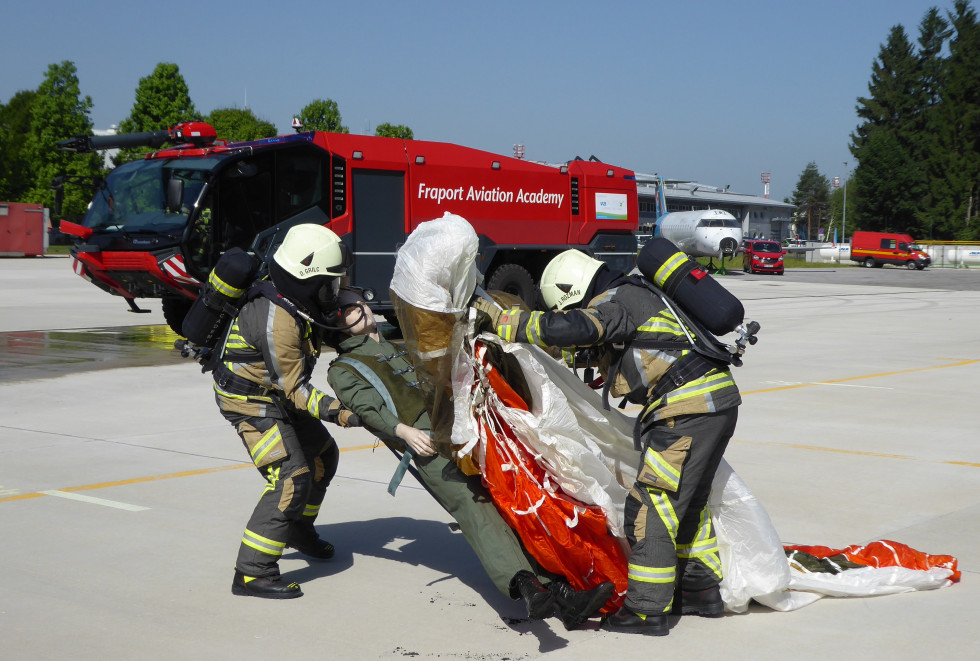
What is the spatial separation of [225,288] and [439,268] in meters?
1.32

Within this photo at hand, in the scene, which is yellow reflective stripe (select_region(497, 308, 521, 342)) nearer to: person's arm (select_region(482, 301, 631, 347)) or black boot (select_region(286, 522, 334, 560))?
person's arm (select_region(482, 301, 631, 347))

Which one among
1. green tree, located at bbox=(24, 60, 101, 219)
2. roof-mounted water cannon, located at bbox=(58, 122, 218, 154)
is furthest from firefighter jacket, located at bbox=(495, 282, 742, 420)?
green tree, located at bbox=(24, 60, 101, 219)

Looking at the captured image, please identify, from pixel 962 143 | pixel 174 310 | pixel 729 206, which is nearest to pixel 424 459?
pixel 174 310

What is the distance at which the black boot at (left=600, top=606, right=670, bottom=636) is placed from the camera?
4051 mm

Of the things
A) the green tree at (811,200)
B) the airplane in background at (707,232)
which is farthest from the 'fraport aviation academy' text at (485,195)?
the green tree at (811,200)

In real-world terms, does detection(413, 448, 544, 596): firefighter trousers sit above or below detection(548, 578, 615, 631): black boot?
above

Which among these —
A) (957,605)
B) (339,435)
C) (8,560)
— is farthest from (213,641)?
(339,435)

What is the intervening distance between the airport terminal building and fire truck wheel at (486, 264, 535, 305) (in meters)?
75.8

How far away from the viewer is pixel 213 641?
4.01 metres

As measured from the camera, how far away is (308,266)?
439 centimetres

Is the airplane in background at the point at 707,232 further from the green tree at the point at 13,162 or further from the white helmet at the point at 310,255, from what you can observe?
the white helmet at the point at 310,255

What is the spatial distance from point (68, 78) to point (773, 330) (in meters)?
48.3

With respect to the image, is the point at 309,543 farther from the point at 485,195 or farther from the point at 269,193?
the point at 485,195

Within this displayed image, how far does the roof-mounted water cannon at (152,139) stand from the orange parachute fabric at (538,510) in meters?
12.8
